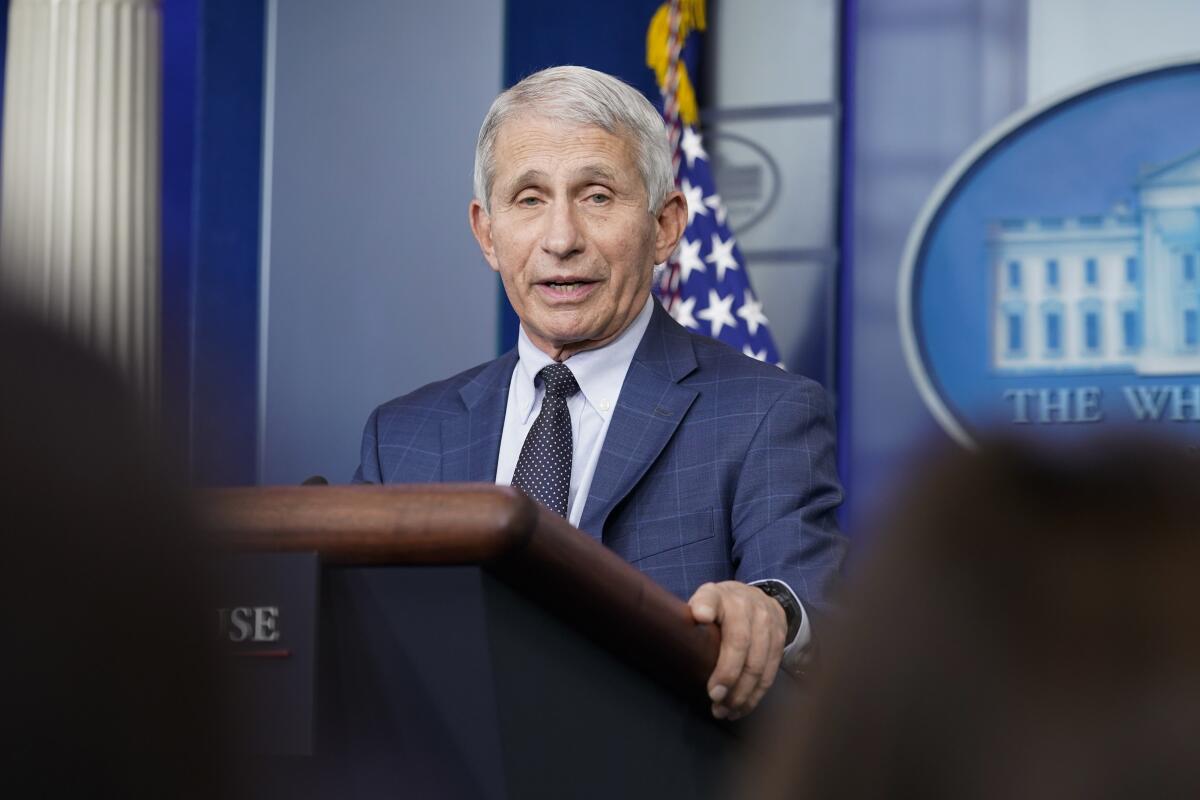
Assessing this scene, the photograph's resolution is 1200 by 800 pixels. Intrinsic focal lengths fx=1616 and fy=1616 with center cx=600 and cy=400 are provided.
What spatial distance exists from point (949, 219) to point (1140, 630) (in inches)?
158

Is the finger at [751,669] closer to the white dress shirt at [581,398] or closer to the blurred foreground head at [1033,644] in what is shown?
the white dress shirt at [581,398]

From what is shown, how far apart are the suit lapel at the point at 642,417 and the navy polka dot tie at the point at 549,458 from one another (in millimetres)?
47

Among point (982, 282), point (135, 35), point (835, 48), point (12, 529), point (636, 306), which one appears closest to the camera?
point (12, 529)

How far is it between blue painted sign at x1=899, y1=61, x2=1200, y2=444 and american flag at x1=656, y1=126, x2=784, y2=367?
1.37 ft

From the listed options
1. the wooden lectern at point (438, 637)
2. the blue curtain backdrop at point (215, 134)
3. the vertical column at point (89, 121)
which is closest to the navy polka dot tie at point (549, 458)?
the wooden lectern at point (438, 637)

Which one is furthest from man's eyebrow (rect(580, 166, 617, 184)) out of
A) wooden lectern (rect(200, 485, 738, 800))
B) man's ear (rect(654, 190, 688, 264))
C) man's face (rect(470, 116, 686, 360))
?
wooden lectern (rect(200, 485, 738, 800))

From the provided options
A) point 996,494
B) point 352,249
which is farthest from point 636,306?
point 352,249

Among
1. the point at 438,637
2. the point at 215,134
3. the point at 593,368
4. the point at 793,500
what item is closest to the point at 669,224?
the point at 593,368

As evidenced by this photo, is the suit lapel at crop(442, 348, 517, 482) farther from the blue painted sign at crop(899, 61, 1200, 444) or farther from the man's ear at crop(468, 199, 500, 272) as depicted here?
the blue painted sign at crop(899, 61, 1200, 444)

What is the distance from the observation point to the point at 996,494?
37 centimetres

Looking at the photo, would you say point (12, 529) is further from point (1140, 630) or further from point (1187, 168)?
point (1187, 168)

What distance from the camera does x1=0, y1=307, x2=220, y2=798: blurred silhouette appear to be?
0.34m

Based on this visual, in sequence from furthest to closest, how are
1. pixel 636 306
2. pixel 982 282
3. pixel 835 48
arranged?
pixel 835 48
pixel 982 282
pixel 636 306

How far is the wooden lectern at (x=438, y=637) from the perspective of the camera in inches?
38.3
